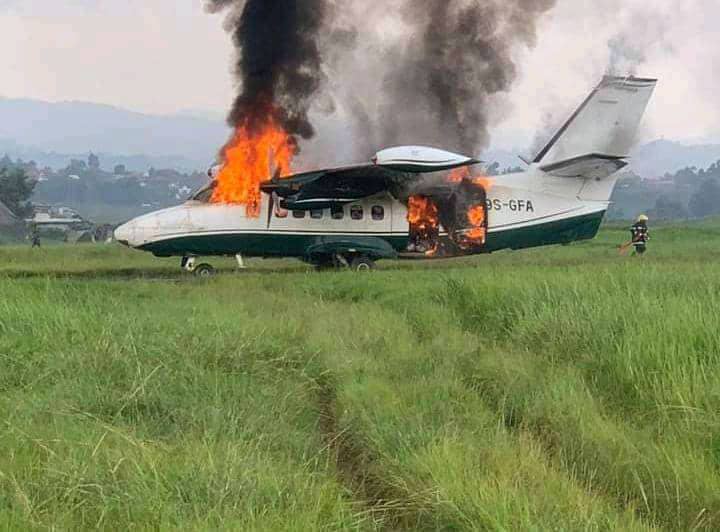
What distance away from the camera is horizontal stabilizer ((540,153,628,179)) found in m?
21.7

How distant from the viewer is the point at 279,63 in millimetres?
21531

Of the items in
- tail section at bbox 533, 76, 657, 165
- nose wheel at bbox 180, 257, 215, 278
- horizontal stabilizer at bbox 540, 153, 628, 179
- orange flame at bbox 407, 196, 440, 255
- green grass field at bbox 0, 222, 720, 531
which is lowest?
green grass field at bbox 0, 222, 720, 531

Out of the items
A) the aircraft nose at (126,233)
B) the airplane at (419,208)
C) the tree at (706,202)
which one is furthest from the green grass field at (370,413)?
the tree at (706,202)

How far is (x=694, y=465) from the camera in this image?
4.91 m

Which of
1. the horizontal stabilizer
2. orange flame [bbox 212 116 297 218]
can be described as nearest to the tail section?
the horizontal stabilizer

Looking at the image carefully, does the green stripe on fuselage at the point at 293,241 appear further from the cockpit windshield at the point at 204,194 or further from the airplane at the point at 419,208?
the cockpit windshield at the point at 204,194

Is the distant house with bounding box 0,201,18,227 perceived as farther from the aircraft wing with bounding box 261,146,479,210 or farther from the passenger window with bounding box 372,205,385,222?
the passenger window with bounding box 372,205,385,222

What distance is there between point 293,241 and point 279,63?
5.01m

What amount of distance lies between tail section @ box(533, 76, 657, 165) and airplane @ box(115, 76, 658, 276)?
0.03m

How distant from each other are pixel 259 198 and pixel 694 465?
16.6 metres

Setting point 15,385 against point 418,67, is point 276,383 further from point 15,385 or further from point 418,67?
point 418,67

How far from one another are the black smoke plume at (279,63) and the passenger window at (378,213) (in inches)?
111

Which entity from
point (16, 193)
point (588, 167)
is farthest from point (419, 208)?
point (16, 193)

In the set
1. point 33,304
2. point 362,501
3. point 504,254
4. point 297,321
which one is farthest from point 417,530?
point 504,254
